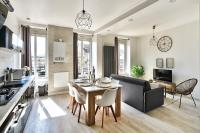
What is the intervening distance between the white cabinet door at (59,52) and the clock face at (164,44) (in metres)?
4.53

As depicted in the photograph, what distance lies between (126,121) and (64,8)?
11.3ft

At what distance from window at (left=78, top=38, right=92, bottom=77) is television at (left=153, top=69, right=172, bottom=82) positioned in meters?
3.28

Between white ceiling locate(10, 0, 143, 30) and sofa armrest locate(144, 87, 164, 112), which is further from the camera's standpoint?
sofa armrest locate(144, 87, 164, 112)

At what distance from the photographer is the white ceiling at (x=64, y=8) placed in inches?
126

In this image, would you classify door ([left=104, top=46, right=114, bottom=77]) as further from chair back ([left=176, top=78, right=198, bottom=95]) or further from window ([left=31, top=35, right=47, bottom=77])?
chair back ([left=176, top=78, right=198, bottom=95])

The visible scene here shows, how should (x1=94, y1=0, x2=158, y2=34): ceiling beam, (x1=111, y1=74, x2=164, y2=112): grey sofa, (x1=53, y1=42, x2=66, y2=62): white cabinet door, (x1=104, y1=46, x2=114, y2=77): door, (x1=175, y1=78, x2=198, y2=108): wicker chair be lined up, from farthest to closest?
(x1=104, y1=46, x2=114, y2=77): door, (x1=53, y1=42, x2=66, y2=62): white cabinet door, (x1=175, y1=78, x2=198, y2=108): wicker chair, (x1=111, y1=74, x2=164, y2=112): grey sofa, (x1=94, y1=0, x2=158, y2=34): ceiling beam

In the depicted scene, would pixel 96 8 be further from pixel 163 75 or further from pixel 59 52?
pixel 163 75

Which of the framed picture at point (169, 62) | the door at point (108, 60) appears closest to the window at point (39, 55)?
the door at point (108, 60)

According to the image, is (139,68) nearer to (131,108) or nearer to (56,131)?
(131,108)

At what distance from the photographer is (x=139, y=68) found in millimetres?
6719

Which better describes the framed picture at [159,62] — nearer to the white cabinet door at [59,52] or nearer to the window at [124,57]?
the window at [124,57]

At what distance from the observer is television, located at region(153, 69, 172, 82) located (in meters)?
5.43

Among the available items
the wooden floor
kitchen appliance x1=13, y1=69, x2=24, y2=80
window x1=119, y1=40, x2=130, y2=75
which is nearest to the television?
the wooden floor

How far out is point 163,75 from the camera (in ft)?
18.6
